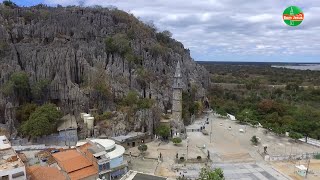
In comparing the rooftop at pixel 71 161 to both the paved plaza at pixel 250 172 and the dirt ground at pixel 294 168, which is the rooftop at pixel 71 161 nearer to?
the paved plaza at pixel 250 172

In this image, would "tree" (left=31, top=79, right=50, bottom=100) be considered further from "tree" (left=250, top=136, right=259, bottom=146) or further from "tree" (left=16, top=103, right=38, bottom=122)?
"tree" (left=250, top=136, right=259, bottom=146)

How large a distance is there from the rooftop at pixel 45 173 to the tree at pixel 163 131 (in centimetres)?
2065

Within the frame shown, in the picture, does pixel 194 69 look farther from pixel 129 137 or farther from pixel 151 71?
pixel 129 137

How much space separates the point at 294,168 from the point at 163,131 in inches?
782

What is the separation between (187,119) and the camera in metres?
61.8

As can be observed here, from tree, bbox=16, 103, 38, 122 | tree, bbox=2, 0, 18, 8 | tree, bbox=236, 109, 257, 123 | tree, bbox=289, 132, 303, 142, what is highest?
tree, bbox=2, 0, 18, 8

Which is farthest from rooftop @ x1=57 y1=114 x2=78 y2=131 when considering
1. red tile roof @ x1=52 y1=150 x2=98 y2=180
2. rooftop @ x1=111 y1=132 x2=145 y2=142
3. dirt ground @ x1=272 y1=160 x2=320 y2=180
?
dirt ground @ x1=272 y1=160 x2=320 y2=180

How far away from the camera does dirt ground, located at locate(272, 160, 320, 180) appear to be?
39125 mm

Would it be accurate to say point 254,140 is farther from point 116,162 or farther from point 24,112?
point 24,112

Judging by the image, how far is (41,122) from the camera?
4462cm

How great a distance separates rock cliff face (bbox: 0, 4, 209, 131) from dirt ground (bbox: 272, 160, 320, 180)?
24.8m

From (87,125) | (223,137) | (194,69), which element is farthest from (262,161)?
(194,69)

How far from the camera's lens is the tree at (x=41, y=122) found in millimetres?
44406

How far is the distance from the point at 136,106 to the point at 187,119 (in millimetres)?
13748
